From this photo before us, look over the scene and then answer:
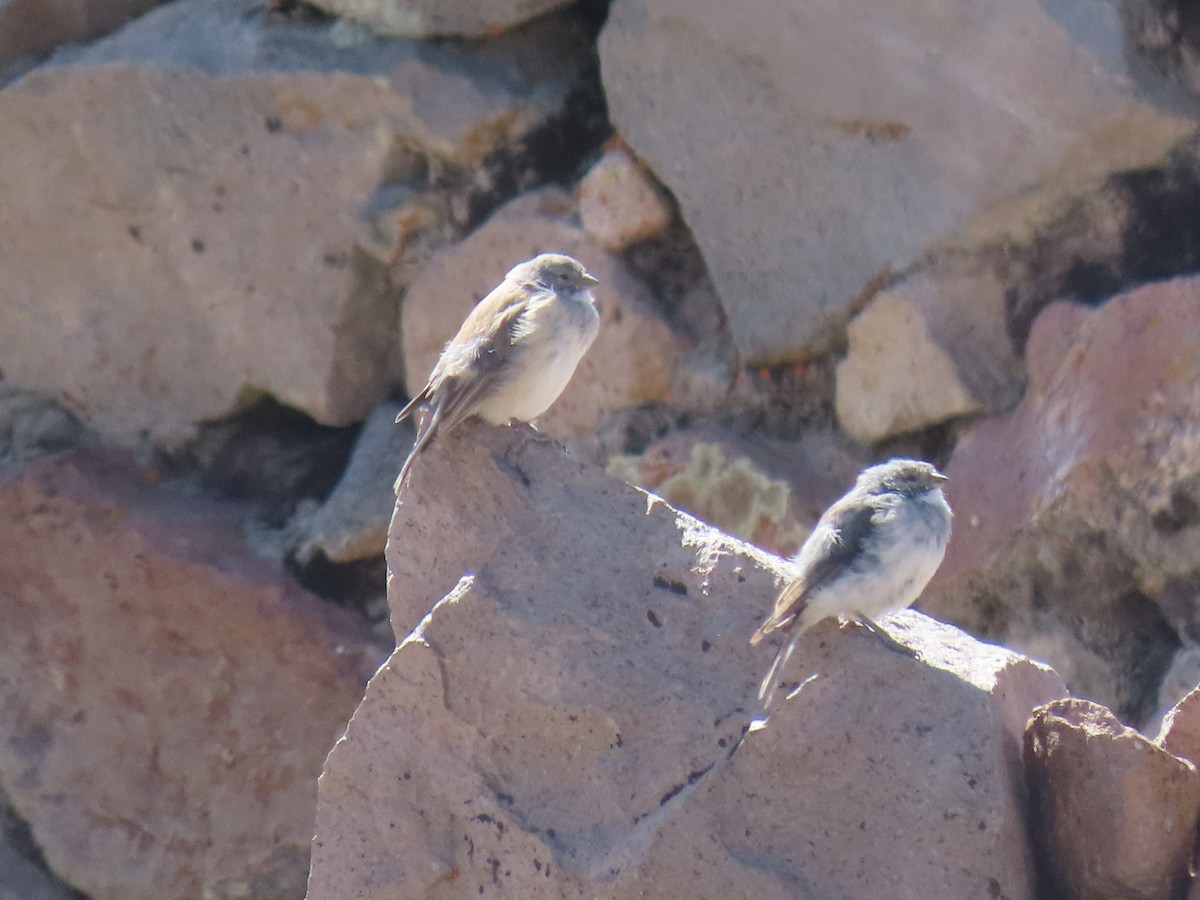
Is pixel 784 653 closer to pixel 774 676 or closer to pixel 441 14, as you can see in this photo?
pixel 774 676

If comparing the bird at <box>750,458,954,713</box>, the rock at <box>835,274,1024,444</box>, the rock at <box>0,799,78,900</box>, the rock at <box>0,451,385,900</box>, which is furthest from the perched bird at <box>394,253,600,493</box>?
the rock at <box>0,799,78,900</box>

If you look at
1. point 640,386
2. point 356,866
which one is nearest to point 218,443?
point 640,386

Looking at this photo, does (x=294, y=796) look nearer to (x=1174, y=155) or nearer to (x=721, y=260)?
(x=721, y=260)

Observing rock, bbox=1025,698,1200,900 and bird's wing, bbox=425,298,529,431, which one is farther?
bird's wing, bbox=425,298,529,431

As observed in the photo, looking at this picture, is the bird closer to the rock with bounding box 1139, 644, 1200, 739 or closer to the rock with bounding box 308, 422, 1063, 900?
the rock with bounding box 308, 422, 1063, 900

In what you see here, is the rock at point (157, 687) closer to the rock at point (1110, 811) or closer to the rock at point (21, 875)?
the rock at point (21, 875)
